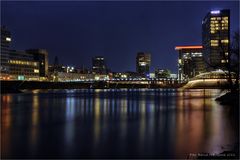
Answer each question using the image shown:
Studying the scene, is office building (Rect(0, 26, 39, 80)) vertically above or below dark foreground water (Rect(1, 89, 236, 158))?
above

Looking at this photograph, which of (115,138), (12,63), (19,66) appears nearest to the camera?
(115,138)

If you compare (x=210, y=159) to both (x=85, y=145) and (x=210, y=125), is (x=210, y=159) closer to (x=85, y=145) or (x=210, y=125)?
(x=85, y=145)

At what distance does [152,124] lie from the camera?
3020 cm

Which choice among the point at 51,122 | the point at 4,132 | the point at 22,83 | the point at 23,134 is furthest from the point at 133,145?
the point at 22,83

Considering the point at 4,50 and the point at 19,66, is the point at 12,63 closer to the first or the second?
the point at 19,66

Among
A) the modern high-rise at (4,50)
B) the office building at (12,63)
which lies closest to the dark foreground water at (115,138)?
the office building at (12,63)

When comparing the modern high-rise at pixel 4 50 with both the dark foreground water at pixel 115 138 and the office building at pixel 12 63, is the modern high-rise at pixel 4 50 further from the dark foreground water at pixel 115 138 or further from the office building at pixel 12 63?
the dark foreground water at pixel 115 138

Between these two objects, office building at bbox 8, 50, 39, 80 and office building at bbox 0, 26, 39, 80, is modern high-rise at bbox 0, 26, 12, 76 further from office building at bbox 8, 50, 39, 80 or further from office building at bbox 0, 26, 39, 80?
office building at bbox 8, 50, 39, 80

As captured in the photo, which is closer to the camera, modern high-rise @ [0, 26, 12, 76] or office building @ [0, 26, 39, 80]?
modern high-rise @ [0, 26, 12, 76]

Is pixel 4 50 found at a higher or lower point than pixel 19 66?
higher

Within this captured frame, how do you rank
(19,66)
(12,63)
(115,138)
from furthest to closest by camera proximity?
(19,66)
(12,63)
(115,138)

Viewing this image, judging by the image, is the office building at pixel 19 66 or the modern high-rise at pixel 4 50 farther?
the office building at pixel 19 66

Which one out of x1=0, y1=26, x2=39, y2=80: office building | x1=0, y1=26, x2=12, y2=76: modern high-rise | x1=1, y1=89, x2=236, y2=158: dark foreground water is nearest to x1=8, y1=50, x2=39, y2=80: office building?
x1=0, y1=26, x2=39, y2=80: office building

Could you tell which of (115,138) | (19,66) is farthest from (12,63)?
(115,138)
